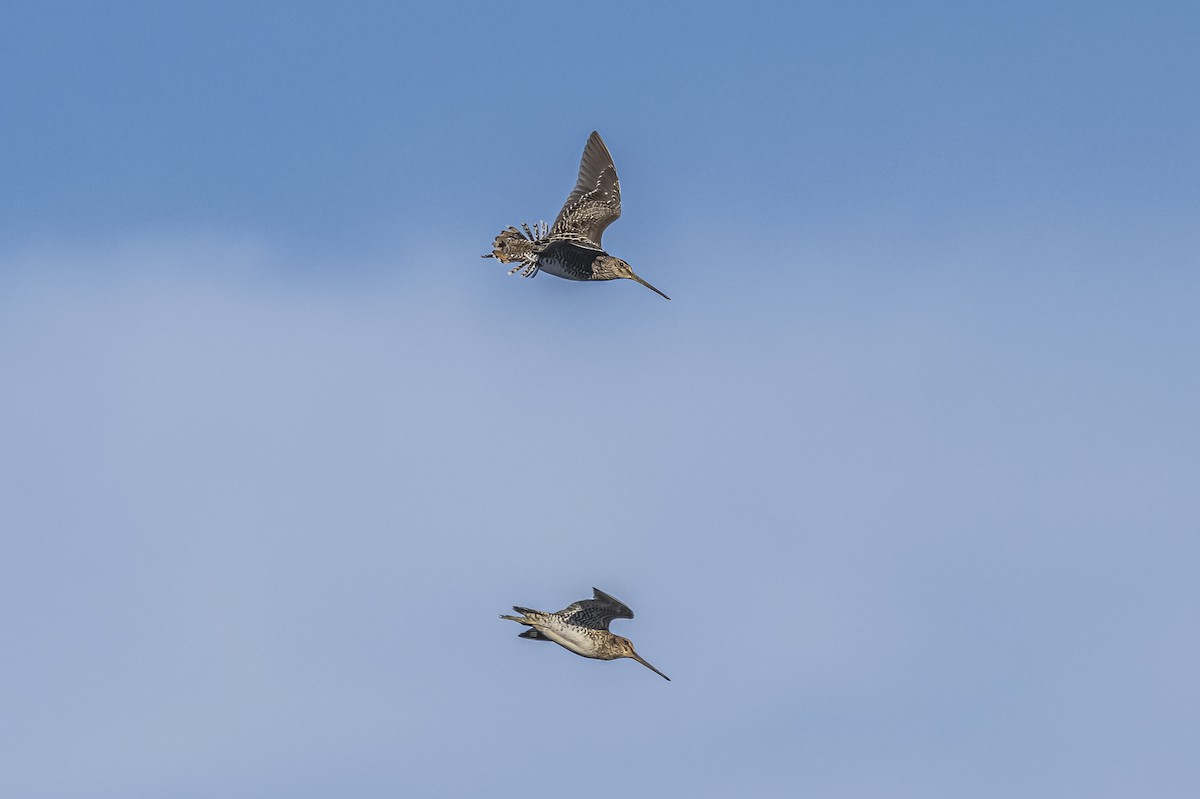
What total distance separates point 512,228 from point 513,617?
11.5 metres

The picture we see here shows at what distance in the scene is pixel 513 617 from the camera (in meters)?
39.0

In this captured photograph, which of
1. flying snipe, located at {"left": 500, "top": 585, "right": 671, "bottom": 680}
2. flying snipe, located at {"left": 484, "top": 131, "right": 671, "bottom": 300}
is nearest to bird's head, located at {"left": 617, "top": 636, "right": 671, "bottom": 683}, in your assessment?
flying snipe, located at {"left": 500, "top": 585, "right": 671, "bottom": 680}

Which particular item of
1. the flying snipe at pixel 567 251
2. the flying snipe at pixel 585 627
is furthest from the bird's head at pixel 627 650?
the flying snipe at pixel 567 251

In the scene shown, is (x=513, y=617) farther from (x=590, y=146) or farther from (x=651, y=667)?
(x=590, y=146)

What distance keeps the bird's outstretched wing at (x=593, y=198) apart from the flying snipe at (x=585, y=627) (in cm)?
1144

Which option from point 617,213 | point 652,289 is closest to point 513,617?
point 652,289

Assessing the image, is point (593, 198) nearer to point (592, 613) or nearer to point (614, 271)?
point (614, 271)

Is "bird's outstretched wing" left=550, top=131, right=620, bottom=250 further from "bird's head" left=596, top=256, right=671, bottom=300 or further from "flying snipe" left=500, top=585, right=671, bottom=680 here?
"flying snipe" left=500, top=585, right=671, bottom=680

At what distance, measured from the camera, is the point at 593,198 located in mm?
48219

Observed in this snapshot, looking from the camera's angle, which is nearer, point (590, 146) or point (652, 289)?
point (652, 289)

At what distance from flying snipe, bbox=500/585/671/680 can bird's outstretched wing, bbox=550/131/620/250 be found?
450 inches

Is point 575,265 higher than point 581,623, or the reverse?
point 575,265

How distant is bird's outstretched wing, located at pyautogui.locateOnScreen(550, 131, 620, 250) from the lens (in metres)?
47.3

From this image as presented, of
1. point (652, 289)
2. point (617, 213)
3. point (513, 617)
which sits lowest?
point (513, 617)
